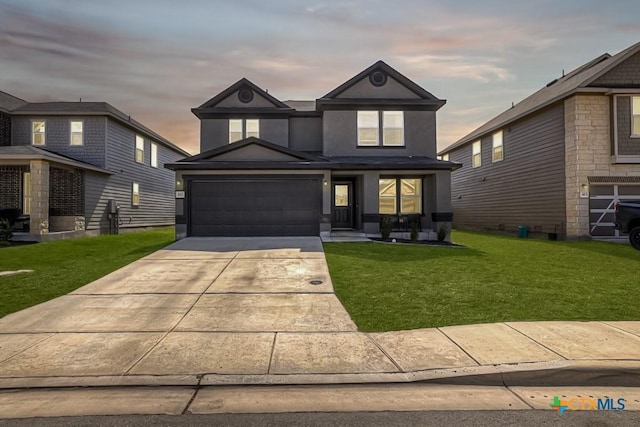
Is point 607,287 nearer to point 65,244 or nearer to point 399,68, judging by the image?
point 399,68

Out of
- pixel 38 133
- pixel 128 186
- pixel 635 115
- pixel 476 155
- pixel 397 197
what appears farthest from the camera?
pixel 476 155

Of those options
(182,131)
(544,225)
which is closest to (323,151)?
(544,225)

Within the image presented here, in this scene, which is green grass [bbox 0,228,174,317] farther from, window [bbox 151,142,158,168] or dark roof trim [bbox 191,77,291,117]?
window [bbox 151,142,158,168]

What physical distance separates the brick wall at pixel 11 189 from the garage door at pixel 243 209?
9.74 m

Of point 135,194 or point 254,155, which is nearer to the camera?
point 254,155

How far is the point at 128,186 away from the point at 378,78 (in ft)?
53.8

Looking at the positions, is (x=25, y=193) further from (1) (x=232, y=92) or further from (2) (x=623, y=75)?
(2) (x=623, y=75)

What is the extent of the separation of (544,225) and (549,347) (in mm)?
16546

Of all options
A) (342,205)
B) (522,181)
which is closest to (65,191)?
(342,205)

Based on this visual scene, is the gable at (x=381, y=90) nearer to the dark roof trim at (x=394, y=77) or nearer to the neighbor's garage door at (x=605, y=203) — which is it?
the dark roof trim at (x=394, y=77)

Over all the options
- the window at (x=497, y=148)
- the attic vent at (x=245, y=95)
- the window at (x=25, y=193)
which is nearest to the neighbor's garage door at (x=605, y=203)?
the window at (x=497, y=148)

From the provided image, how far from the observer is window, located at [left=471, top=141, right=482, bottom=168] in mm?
25594

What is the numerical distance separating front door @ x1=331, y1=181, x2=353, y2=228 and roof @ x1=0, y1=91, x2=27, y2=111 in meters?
17.7

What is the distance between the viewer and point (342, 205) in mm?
18953
